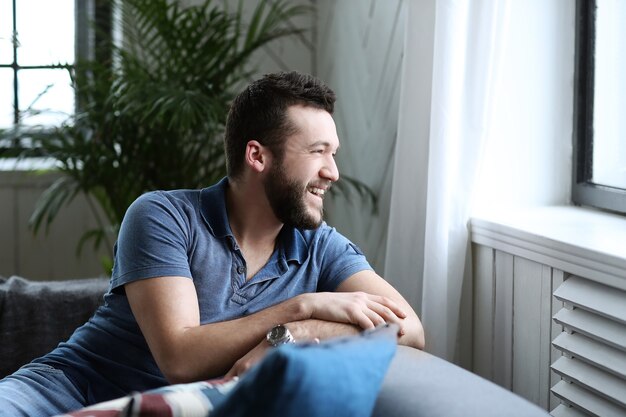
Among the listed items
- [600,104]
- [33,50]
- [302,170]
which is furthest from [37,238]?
[600,104]

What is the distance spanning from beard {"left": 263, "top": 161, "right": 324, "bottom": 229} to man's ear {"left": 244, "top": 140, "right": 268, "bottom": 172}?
0.03 meters

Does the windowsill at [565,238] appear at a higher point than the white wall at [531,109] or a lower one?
lower

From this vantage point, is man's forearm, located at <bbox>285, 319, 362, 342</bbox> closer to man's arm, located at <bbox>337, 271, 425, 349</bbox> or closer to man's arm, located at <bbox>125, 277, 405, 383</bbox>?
man's arm, located at <bbox>125, 277, 405, 383</bbox>

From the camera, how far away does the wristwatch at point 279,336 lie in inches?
64.1

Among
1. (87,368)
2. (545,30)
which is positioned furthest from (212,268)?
(545,30)

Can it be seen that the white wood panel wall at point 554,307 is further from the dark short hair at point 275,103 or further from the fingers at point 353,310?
the dark short hair at point 275,103

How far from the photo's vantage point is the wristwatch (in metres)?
1.63

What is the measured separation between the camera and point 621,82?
81.9 inches

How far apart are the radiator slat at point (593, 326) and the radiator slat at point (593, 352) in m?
0.02

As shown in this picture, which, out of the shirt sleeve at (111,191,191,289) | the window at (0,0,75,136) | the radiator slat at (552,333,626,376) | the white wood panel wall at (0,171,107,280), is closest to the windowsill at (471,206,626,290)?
the radiator slat at (552,333,626,376)

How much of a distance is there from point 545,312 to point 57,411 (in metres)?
1.01

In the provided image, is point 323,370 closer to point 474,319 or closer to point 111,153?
point 474,319

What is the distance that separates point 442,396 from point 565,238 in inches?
25.0

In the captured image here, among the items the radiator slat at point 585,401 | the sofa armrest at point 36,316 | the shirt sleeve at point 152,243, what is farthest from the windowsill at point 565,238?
the sofa armrest at point 36,316
